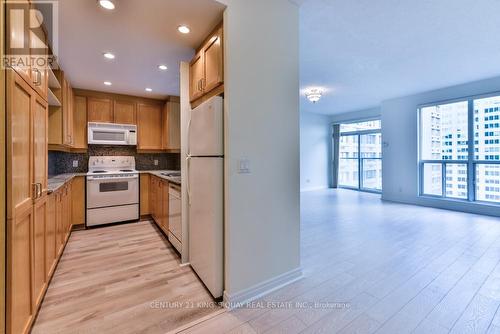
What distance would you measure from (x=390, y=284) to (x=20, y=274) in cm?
283

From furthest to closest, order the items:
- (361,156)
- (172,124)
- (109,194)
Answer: (361,156) < (172,124) < (109,194)

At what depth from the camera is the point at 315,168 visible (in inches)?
326

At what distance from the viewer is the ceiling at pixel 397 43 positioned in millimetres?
Answer: 2381

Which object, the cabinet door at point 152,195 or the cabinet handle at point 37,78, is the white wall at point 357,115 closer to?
the cabinet door at point 152,195

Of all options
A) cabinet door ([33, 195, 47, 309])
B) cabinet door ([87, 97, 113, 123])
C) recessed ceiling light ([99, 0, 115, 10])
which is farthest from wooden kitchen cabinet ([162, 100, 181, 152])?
cabinet door ([33, 195, 47, 309])

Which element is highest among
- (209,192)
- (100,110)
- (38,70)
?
(100,110)

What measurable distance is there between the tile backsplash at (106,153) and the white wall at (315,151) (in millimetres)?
4427

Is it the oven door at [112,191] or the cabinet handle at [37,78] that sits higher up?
the cabinet handle at [37,78]

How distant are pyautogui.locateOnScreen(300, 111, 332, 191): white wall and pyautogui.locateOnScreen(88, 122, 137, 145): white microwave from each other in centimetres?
521

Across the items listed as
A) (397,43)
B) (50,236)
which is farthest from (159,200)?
(397,43)

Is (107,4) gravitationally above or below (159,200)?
above

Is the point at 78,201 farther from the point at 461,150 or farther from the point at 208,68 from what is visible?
the point at 461,150

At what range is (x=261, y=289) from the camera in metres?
2.03

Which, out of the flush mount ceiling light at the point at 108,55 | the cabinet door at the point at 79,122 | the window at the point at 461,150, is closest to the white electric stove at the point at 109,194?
the cabinet door at the point at 79,122
